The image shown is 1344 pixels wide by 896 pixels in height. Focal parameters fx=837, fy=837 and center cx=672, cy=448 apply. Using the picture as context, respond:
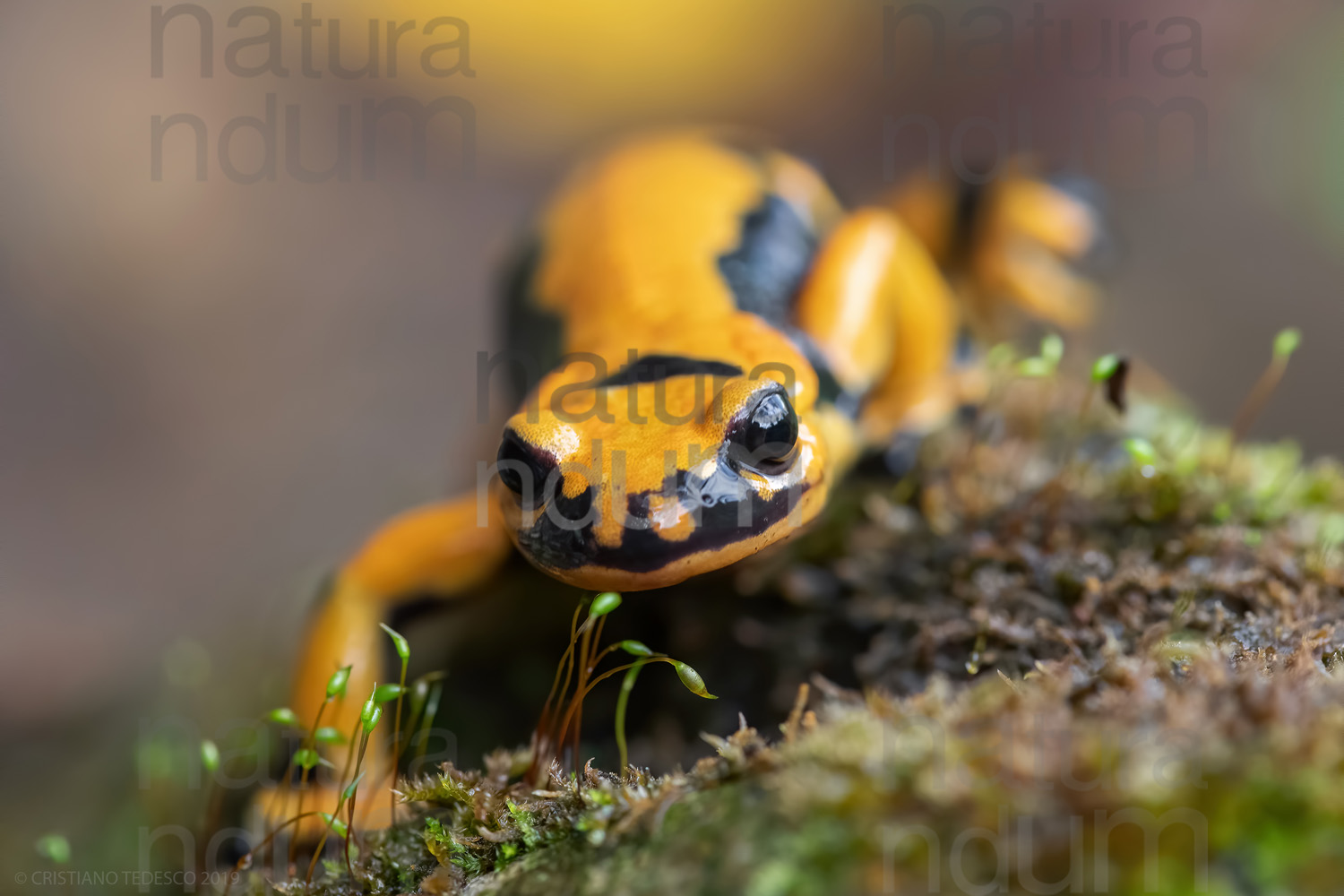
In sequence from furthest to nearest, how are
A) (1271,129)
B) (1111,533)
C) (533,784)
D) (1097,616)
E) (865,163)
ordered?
(865,163) → (1271,129) → (1111,533) → (1097,616) → (533,784)

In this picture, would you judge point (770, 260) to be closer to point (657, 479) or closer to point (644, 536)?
point (657, 479)

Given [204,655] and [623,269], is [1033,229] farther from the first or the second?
[204,655]

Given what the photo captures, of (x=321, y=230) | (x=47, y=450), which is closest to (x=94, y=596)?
(x=47, y=450)

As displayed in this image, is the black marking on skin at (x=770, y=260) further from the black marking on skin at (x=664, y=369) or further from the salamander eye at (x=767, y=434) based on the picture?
the salamander eye at (x=767, y=434)

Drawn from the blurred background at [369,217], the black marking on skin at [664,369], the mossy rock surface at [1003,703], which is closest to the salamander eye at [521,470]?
the black marking on skin at [664,369]

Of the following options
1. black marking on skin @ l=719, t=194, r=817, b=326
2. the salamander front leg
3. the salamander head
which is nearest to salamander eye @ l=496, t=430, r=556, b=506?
the salamander head
